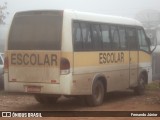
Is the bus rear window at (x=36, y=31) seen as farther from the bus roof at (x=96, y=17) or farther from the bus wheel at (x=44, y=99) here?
the bus wheel at (x=44, y=99)

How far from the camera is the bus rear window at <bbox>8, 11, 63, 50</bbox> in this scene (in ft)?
37.7

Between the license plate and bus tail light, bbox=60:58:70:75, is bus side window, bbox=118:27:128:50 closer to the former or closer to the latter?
bus tail light, bbox=60:58:70:75

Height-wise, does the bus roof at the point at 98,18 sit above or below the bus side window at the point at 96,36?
above

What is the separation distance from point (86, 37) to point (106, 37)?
1.09 meters

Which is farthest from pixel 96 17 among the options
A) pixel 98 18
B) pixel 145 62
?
pixel 145 62

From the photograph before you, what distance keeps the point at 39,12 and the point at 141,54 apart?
182 inches

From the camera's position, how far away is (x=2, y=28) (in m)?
18.5

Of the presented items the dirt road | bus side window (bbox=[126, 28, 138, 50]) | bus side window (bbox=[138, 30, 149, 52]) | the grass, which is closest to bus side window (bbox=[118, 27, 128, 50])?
bus side window (bbox=[126, 28, 138, 50])

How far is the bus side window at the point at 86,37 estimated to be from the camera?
1211 centimetres

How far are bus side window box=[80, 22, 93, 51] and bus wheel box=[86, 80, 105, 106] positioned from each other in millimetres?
963

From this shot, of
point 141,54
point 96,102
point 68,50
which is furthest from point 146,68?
point 68,50

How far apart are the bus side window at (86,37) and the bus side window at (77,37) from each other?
207 millimetres

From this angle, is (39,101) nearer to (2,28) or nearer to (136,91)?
(136,91)

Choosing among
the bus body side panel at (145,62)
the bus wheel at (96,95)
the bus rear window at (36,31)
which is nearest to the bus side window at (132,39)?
the bus body side panel at (145,62)
